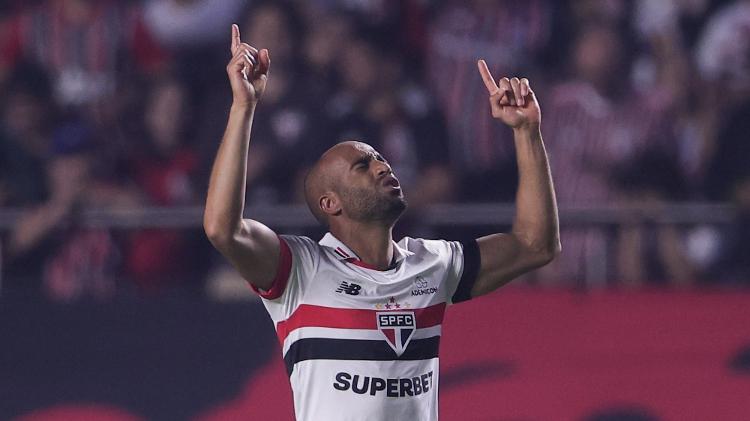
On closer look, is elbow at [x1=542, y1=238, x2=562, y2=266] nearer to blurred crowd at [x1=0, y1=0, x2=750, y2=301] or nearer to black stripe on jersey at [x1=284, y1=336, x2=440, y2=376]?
black stripe on jersey at [x1=284, y1=336, x2=440, y2=376]

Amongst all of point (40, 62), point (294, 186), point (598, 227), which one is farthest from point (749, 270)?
point (40, 62)

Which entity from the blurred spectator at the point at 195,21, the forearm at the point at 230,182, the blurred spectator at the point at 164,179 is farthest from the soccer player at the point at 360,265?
the blurred spectator at the point at 195,21

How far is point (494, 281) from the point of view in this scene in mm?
5102

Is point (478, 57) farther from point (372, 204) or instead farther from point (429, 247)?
point (372, 204)

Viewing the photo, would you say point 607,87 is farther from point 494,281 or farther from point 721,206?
point 494,281

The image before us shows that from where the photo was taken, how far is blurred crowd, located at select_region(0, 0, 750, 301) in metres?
7.57

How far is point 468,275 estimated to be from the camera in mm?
5047

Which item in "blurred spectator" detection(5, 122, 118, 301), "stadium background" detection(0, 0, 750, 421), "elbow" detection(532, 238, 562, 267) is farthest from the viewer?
"blurred spectator" detection(5, 122, 118, 301)

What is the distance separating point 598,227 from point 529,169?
241 centimetres

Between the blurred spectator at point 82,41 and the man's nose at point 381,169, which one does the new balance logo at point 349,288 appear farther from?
the blurred spectator at point 82,41

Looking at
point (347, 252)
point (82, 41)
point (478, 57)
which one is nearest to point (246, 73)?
point (347, 252)

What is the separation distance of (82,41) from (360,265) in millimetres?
4820

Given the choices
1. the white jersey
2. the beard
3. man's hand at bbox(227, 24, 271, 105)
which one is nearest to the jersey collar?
the white jersey

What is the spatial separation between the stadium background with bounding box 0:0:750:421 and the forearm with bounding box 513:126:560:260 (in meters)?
1.63
